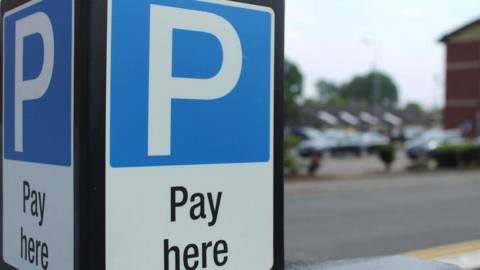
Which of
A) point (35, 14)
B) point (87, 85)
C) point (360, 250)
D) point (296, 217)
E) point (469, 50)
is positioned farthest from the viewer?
point (469, 50)

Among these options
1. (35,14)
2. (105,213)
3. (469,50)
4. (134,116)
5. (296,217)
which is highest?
(469,50)

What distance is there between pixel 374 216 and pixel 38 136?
10.6 m

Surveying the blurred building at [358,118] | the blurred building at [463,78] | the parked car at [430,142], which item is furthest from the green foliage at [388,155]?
the blurred building at [358,118]

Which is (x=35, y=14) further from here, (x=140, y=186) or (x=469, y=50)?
(x=469, y=50)

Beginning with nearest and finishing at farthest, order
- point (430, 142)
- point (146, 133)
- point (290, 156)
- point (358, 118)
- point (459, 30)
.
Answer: point (146, 133)
point (290, 156)
point (430, 142)
point (459, 30)
point (358, 118)

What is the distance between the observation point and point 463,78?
47562mm

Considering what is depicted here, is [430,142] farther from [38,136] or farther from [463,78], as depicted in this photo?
[38,136]

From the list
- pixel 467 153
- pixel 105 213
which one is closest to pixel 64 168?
pixel 105 213

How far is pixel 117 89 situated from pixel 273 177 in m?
0.47

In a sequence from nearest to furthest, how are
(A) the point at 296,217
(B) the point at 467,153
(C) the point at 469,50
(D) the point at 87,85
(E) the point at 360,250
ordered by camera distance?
(D) the point at 87,85
(E) the point at 360,250
(A) the point at 296,217
(B) the point at 467,153
(C) the point at 469,50

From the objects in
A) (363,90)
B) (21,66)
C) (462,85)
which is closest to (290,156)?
(21,66)

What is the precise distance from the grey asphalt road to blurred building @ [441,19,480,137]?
1166 inches

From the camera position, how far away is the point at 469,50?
1848 inches

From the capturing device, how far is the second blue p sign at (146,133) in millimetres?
1313
